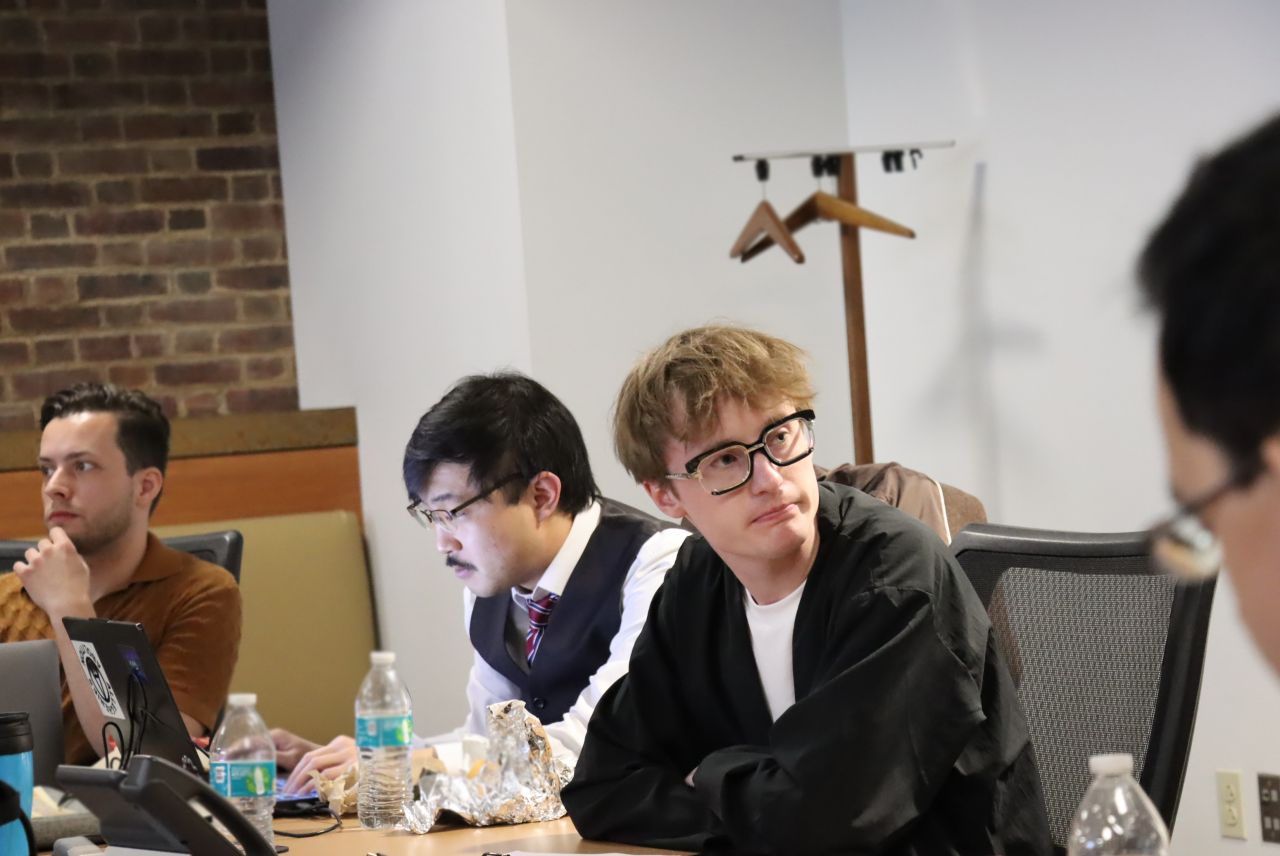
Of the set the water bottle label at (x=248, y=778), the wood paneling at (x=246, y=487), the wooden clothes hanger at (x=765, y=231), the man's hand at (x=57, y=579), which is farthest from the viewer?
the wood paneling at (x=246, y=487)

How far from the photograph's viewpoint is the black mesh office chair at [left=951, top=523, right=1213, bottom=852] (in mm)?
1810

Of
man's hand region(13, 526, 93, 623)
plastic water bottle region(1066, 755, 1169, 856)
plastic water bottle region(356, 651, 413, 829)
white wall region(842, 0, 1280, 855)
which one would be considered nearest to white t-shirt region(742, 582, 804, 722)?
plastic water bottle region(356, 651, 413, 829)

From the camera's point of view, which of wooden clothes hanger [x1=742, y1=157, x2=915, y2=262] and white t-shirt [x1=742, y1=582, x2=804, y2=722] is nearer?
white t-shirt [x1=742, y1=582, x2=804, y2=722]

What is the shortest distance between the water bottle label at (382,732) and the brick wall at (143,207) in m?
2.96

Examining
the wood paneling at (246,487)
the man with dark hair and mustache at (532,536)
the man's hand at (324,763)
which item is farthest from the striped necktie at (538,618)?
the wood paneling at (246,487)

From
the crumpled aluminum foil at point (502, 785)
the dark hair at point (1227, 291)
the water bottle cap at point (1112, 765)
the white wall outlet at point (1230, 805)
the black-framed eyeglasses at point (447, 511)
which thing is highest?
the dark hair at point (1227, 291)

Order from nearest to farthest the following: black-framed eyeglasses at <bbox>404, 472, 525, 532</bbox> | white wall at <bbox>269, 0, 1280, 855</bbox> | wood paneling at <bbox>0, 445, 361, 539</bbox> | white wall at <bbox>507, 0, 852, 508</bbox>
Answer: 1. black-framed eyeglasses at <bbox>404, 472, 525, 532</bbox>
2. white wall at <bbox>269, 0, 1280, 855</bbox>
3. white wall at <bbox>507, 0, 852, 508</bbox>
4. wood paneling at <bbox>0, 445, 361, 539</bbox>

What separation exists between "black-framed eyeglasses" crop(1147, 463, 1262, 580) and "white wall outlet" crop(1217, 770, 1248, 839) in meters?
2.62

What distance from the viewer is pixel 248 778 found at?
1.93 metres

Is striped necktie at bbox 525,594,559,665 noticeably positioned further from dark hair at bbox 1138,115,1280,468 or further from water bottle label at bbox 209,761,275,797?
dark hair at bbox 1138,115,1280,468

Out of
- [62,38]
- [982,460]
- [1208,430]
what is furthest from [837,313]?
[1208,430]

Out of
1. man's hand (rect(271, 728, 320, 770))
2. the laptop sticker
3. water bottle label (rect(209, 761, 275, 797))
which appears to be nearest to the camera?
water bottle label (rect(209, 761, 275, 797))

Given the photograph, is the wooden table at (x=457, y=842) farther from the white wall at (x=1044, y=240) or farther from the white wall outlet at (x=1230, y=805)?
the white wall outlet at (x=1230, y=805)

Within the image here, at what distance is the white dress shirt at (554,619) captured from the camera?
2.28m
